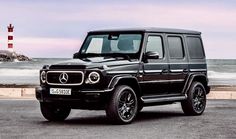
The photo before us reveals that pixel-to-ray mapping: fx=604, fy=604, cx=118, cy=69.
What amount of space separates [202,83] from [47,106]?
12.4 feet

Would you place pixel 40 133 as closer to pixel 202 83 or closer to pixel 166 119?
pixel 166 119

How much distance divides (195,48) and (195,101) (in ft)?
3.93

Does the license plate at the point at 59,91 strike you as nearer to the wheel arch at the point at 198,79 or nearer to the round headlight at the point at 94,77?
the round headlight at the point at 94,77

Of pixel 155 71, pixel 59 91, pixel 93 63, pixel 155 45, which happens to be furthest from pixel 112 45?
pixel 59 91

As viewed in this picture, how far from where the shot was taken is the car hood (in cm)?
1048

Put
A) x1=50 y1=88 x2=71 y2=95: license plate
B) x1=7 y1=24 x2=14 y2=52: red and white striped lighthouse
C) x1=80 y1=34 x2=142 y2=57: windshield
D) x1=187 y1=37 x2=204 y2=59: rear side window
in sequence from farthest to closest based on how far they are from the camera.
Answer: x1=7 y1=24 x2=14 y2=52: red and white striped lighthouse → x1=187 y1=37 x2=204 y2=59: rear side window → x1=80 y1=34 x2=142 y2=57: windshield → x1=50 y1=88 x2=71 y2=95: license plate

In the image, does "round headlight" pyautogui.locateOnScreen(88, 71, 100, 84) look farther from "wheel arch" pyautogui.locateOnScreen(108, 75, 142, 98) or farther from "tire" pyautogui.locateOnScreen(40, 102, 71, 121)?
"tire" pyautogui.locateOnScreen(40, 102, 71, 121)

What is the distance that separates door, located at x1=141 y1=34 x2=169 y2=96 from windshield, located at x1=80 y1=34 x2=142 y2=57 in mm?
264

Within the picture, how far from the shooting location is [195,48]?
13.2 meters

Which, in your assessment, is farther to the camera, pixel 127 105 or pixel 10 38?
pixel 10 38

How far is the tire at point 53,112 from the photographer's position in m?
11.3

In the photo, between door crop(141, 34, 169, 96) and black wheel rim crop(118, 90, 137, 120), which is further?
door crop(141, 34, 169, 96)

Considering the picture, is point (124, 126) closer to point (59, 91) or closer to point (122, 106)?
point (122, 106)

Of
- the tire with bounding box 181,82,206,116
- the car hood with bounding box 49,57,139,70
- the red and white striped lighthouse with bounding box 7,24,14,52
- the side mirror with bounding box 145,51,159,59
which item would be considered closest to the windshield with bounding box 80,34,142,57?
the side mirror with bounding box 145,51,159,59
